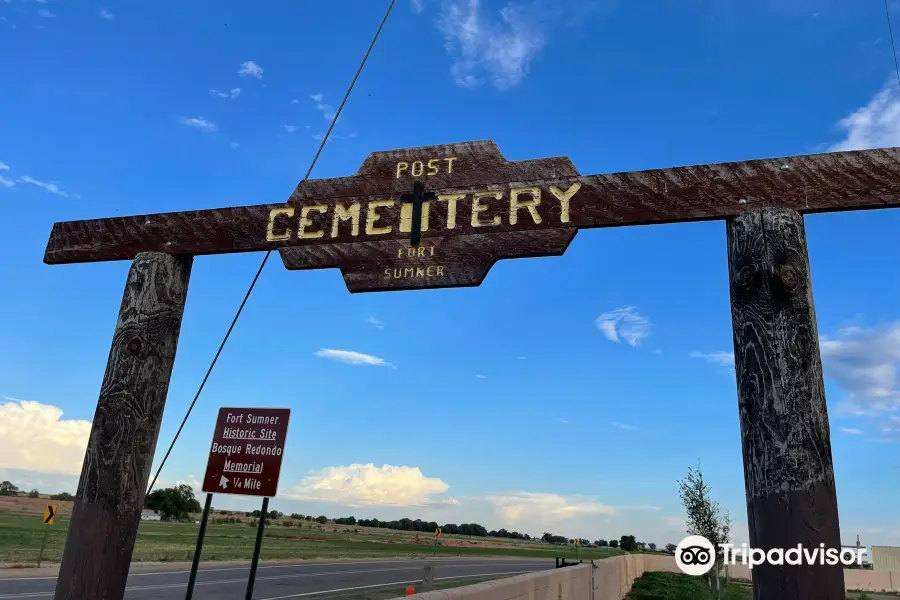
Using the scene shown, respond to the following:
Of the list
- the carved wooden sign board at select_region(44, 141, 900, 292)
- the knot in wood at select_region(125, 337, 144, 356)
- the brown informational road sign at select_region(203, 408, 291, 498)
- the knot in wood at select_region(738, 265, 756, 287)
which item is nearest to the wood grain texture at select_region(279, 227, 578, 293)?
the carved wooden sign board at select_region(44, 141, 900, 292)

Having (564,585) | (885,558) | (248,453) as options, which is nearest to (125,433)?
(248,453)

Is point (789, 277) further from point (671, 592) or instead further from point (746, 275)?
point (671, 592)

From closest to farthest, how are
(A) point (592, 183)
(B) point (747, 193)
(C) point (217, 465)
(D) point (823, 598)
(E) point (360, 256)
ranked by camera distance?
(D) point (823, 598) < (B) point (747, 193) < (A) point (592, 183) < (E) point (360, 256) < (C) point (217, 465)

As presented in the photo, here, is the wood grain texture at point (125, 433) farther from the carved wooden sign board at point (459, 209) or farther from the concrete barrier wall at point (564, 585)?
the concrete barrier wall at point (564, 585)

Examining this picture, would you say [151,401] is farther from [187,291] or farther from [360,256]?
[360,256]

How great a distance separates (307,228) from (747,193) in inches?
100

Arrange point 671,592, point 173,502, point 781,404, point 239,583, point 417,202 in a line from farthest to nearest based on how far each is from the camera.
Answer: point 173,502 < point 239,583 < point 671,592 < point 417,202 < point 781,404

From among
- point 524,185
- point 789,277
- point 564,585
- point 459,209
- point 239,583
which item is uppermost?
point 524,185

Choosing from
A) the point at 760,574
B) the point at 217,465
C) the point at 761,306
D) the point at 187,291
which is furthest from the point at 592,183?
the point at 217,465

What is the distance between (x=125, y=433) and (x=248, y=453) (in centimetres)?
178

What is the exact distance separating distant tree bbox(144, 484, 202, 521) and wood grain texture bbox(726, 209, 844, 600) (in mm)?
108892

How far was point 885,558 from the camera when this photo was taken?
46.0 metres

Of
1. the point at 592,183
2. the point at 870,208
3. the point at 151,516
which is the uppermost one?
the point at 592,183

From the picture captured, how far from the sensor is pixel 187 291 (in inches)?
166
